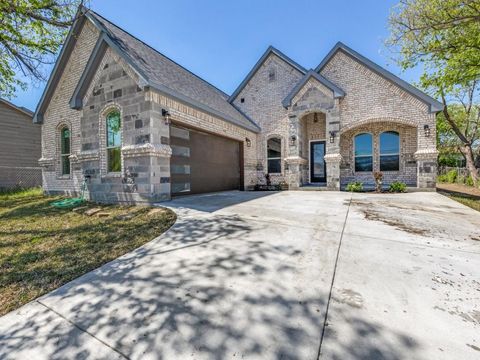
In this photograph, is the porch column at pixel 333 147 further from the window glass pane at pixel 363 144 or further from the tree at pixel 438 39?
the tree at pixel 438 39

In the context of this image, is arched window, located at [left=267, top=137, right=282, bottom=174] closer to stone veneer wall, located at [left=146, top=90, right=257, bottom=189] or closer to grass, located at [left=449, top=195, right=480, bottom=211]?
stone veneer wall, located at [left=146, top=90, right=257, bottom=189]

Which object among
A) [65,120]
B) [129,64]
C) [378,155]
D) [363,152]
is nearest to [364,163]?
[363,152]

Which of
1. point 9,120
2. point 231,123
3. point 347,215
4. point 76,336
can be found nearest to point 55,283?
point 76,336

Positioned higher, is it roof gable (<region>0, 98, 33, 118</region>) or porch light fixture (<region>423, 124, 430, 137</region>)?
roof gable (<region>0, 98, 33, 118</region>)

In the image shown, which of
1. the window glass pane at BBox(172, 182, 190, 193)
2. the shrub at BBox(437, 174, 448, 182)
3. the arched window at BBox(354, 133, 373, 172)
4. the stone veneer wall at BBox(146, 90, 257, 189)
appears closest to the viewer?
the stone veneer wall at BBox(146, 90, 257, 189)

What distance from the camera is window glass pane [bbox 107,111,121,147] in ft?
25.5

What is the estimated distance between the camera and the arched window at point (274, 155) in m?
13.0

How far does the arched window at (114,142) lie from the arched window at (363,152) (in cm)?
1143

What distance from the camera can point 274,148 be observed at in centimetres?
1316

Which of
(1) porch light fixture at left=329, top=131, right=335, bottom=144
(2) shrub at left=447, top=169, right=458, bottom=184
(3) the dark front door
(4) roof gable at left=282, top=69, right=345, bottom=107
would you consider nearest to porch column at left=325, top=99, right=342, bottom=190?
(1) porch light fixture at left=329, top=131, right=335, bottom=144

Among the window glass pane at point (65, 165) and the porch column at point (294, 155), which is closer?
the window glass pane at point (65, 165)

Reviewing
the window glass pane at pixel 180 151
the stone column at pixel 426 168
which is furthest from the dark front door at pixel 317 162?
the window glass pane at pixel 180 151

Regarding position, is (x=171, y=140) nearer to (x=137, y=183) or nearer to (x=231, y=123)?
(x=137, y=183)

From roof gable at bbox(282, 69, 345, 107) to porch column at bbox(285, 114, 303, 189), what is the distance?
32.0 inches
